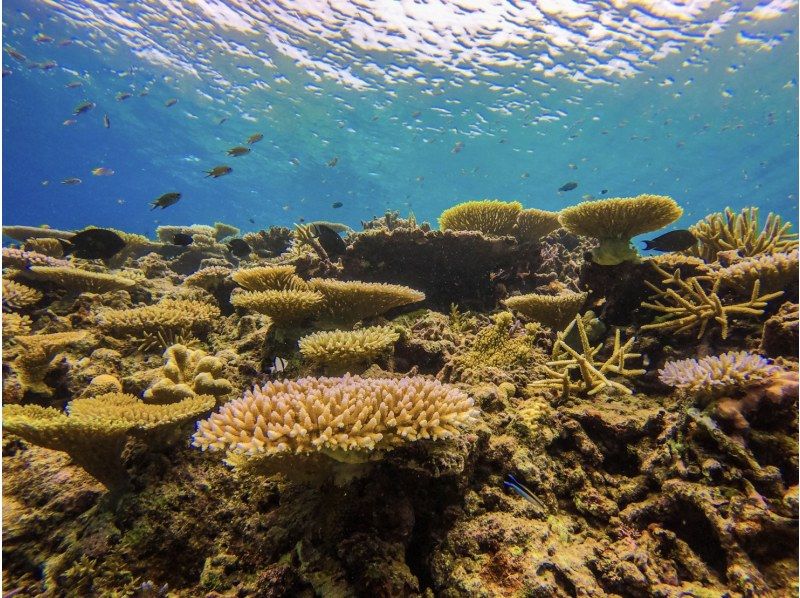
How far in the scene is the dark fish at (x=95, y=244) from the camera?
544cm

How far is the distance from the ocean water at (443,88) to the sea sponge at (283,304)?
17516 mm

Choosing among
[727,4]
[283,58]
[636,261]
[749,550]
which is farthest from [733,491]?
[283,58]

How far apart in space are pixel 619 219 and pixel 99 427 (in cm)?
536

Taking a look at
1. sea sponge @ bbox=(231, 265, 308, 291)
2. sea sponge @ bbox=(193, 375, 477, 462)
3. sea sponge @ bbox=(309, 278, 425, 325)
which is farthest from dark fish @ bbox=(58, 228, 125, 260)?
sea sponge @ bbox=(193, 375, 477, 462)

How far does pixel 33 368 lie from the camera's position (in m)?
3.76

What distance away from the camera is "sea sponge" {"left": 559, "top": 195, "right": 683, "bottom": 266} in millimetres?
4043

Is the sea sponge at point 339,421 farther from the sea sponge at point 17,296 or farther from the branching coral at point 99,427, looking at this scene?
the sea sponge at point 17,296

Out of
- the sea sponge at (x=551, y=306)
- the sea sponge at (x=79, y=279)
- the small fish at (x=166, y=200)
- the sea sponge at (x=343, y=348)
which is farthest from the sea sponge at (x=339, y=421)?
the small fish at (x=166, y=200)

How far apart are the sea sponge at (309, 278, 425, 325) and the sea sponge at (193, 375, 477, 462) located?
5.92 feet

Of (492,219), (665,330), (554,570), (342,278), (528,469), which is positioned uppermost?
(492,219)

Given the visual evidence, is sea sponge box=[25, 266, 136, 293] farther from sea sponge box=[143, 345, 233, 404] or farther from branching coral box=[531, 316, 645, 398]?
branching coral box=[531, 316, 645, 398]

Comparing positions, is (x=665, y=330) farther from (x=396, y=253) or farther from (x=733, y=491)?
(x=396, y=253)

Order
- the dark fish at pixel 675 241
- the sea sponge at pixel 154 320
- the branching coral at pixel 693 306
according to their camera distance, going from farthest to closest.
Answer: the dark fish at pixel 675 241
the sea sponge at pixel 154 320
the branching coral at pixel 693 306

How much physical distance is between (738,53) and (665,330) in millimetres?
25502
